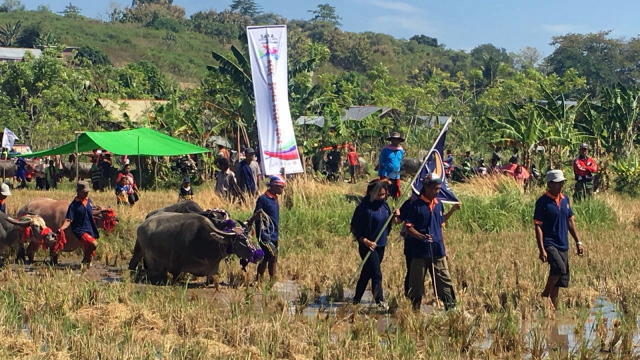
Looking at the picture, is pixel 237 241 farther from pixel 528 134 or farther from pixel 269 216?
pixel 528 134

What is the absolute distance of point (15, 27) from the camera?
94000 mm

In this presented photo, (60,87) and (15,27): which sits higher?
(15,27)

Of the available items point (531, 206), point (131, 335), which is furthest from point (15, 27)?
point (131, 335)

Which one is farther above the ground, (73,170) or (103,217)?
(103,217)

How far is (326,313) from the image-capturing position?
28.4ft

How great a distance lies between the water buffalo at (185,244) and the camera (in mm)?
10102

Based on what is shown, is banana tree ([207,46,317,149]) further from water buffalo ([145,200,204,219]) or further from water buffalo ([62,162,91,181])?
water buffalo ([145,200,204,219])

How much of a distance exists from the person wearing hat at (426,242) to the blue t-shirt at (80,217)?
15.3ft

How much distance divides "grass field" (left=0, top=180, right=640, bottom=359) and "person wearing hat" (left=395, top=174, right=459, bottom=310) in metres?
0.29

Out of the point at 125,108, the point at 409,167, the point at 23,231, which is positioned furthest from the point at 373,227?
the point at 125,108

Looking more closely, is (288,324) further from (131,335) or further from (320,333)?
(131,335)

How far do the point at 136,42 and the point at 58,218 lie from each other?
89.4m

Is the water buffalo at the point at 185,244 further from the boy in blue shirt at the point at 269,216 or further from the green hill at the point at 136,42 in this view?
the green hill at the point at 136,42

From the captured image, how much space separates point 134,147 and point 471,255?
1073 cm
